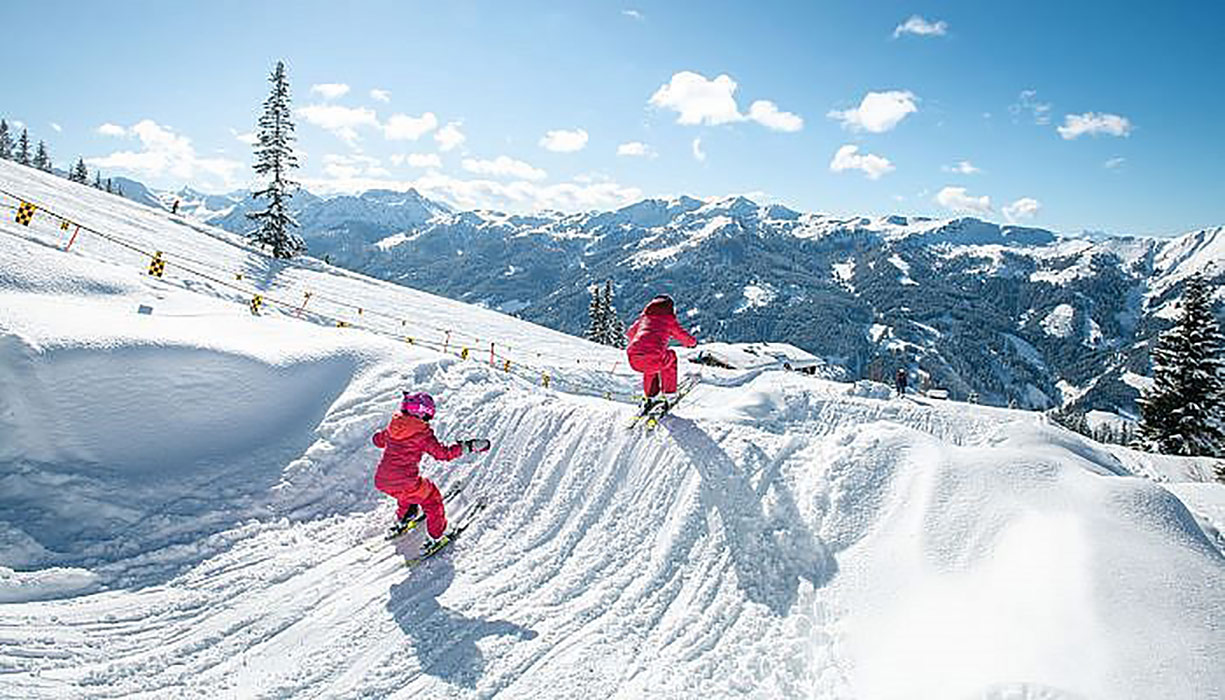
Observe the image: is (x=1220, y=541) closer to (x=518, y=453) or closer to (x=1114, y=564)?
(x=1114, y=564)

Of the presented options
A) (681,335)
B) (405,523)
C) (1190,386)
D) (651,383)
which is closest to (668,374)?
(651,383)

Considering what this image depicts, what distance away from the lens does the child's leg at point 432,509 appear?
746cm

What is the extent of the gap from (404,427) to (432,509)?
1112 mm

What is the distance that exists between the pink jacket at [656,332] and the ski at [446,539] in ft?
11.9

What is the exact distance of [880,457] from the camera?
7.95 meters

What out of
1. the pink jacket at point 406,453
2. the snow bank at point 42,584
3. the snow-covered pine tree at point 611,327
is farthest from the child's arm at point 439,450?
the snow-covered pine tree at point 611,327

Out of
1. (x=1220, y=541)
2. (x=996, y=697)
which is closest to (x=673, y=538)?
(x=996, y=697)

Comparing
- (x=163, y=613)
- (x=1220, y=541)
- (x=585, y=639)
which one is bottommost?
(x=163, y=613)

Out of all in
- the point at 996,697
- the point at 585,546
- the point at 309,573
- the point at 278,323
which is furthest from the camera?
the point at 278,323

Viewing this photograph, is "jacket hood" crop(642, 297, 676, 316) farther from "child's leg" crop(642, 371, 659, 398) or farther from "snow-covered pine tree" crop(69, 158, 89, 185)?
"snow-covered pine tree" crop(69, 158, 89, 185)

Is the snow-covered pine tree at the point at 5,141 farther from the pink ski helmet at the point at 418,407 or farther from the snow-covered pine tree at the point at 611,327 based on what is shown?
the pink ski helmet at the point at 418,407

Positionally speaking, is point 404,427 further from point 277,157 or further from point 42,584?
point 277,157

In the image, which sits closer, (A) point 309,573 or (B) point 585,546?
(A) point 309,573

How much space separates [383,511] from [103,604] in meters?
3.00
